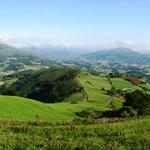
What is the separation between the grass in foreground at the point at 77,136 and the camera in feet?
61.8

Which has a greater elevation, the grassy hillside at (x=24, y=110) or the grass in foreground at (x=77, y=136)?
the grass in foreground at (x=77, y=136)

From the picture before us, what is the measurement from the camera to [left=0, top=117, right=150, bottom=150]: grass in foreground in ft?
61.8

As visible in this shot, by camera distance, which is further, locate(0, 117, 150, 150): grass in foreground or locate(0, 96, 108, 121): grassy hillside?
locate(0, 96, 108, 121): grassy hillside

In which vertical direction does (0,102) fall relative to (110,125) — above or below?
below

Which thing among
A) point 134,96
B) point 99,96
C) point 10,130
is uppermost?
point 10,130

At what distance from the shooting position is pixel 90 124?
81.7 feet

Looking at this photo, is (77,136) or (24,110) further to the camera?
(24,110)

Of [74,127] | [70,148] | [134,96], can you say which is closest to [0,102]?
[134,96]

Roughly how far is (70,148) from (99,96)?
479ft

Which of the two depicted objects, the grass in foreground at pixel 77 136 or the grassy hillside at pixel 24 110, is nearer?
the grass in foreground at pixel 77 136

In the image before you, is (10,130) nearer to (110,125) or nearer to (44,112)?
(110,125)

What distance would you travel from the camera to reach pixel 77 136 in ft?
69.8

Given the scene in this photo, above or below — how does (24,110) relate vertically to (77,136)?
below

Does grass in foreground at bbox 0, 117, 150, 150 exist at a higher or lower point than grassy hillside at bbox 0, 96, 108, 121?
higher
